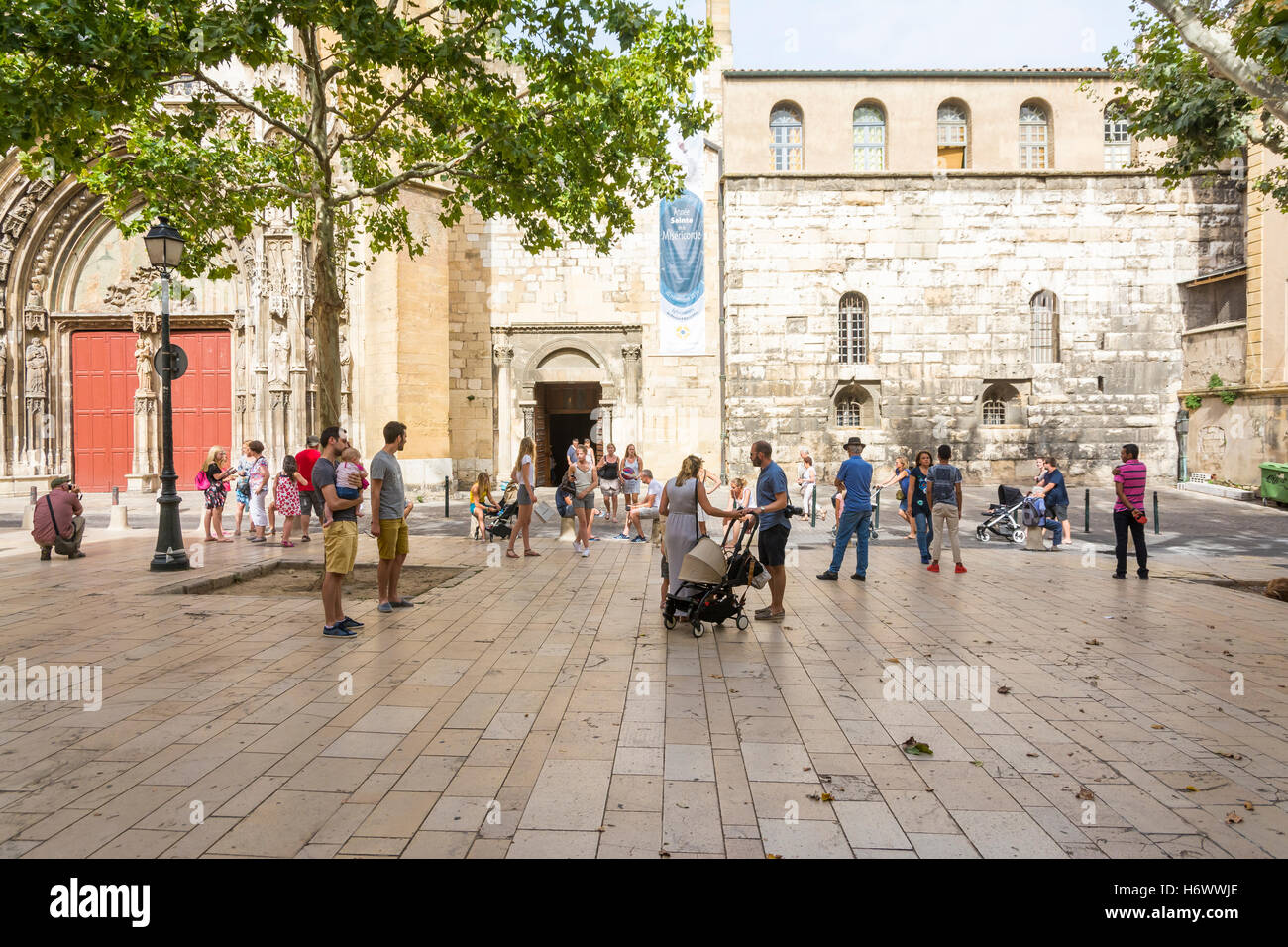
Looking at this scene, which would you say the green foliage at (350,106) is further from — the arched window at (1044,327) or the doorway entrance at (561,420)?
the arched window at (1044,327)

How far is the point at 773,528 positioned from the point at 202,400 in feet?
66.6

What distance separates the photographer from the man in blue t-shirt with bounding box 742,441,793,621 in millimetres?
7930

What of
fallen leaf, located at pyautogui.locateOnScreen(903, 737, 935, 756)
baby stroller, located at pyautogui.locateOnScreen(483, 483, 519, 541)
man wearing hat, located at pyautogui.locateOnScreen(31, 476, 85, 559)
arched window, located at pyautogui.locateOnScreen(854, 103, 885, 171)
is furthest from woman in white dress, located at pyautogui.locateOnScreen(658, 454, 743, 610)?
arched window, located at pyautogui.locateOnScreen(854, 103, 885, 171)

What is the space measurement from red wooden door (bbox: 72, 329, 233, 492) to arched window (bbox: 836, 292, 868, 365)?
18829mm

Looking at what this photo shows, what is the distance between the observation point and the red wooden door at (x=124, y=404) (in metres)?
22.5

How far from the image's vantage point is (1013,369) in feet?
84.0

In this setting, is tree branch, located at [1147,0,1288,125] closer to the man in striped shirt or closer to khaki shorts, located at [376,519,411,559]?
the man in striped shirt

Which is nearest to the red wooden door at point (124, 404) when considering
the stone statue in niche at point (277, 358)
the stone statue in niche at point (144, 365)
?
the stone statue in niche at point (144, 365)

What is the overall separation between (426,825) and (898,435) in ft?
79.0

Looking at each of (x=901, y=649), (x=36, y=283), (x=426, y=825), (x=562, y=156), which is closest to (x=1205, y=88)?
(x=562, y=156)

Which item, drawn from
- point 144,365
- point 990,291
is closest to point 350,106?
point 144,365

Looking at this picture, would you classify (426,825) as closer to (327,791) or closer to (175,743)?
(327,791)

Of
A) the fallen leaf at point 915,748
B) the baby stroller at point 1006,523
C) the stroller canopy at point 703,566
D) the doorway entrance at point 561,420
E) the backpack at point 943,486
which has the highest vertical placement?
the doorway entrance at point 561,420

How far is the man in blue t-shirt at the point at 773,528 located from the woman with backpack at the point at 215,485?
9.71 m
